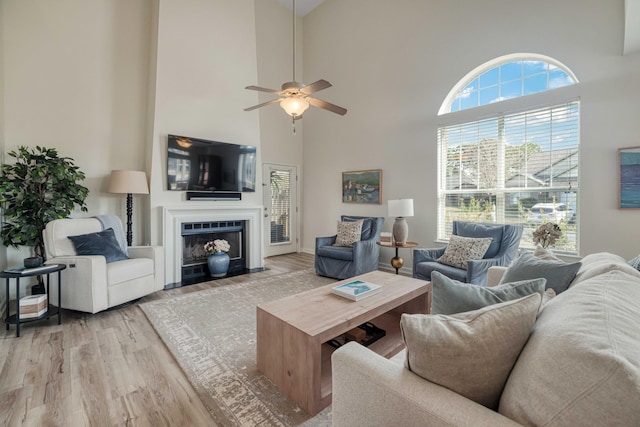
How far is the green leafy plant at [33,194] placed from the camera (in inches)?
123

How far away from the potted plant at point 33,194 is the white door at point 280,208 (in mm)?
3262

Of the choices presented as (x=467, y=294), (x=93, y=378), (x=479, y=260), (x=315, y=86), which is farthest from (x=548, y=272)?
(x=93, y=378)

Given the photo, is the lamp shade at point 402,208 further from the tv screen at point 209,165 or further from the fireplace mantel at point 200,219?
the tv screen at point 209,165

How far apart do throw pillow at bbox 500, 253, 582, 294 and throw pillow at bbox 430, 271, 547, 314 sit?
0.63 m

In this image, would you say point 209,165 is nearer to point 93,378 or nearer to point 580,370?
point 93,378

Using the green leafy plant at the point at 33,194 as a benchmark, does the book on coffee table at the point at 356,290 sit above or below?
below

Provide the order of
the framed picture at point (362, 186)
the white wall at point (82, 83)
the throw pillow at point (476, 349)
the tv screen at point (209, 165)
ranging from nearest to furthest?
1. the throw pillow at point (476, 349)
2. the white wall at point (82, 83)
3. the tv screen at point (209, 165)
4. the framed picture at point (362, 186)

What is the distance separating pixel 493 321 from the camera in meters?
0.90

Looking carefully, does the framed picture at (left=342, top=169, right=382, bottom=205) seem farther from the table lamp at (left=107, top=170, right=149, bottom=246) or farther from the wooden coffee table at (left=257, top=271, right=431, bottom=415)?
the table lamp at (left=107, top=170, right=149, bottom=246)

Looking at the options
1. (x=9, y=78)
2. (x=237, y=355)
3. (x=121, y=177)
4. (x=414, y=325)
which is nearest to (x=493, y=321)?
(x=414, y=325)

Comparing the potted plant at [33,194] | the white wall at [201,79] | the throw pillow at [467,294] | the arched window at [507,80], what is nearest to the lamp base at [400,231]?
the arched window at [507,80]

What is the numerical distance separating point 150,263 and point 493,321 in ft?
11.9

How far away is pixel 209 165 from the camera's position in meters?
4.58

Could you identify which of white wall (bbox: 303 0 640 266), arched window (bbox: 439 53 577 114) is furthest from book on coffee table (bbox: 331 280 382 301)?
arched window (bbox: 439 53 577 114)
